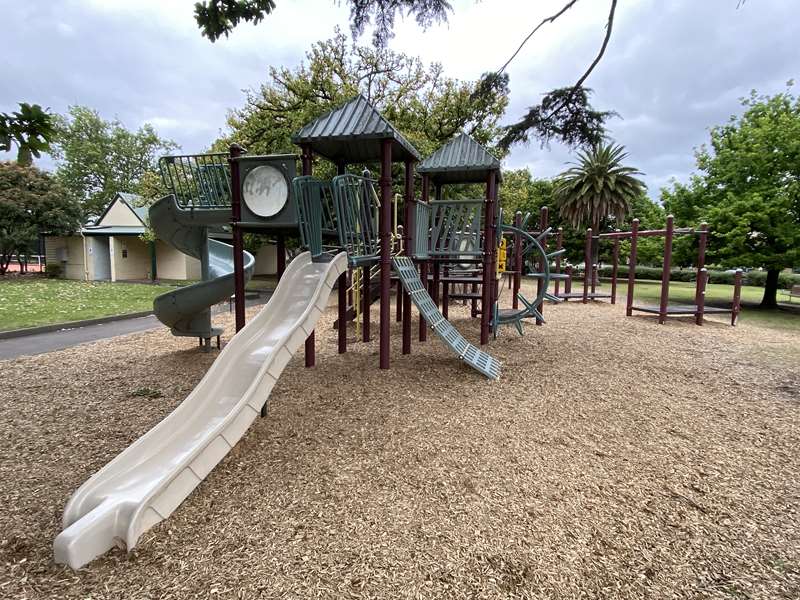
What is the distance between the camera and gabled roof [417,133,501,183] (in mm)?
7309

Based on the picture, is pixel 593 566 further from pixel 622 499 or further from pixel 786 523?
pixel 786 523

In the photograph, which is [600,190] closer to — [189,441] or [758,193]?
[758,193]

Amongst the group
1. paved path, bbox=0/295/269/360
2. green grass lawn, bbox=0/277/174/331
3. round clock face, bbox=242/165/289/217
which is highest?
round clock face, bbox=242/165/289/217

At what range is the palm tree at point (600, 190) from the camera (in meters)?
29.2

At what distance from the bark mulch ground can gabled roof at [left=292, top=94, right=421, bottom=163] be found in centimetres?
317

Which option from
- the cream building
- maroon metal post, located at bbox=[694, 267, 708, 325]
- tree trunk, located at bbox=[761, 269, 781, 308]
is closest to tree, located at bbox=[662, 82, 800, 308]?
tree trunk, located at bbox=[761, 269, 781, 308]

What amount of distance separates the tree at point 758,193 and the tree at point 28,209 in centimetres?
3046

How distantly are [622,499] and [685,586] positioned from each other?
30.8 inches

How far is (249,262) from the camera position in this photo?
736cm

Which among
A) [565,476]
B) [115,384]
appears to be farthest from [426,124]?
[565,476]

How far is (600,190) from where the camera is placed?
95.5 ft

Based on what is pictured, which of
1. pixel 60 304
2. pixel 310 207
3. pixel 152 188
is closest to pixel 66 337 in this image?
pixel 60 304

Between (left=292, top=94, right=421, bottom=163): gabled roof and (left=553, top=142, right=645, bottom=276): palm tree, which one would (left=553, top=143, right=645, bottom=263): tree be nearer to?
(left=553, top=142, right=645, bottom=276): palm tree

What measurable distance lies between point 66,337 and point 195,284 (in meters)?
4.59
